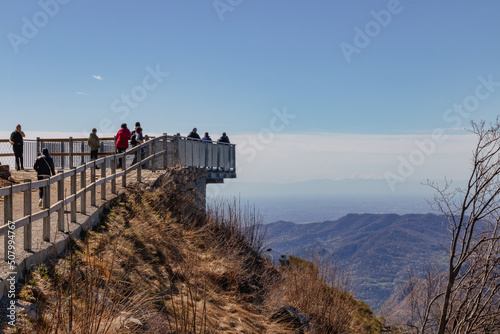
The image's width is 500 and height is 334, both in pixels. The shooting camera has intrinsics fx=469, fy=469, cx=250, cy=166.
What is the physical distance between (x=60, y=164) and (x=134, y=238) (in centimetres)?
1565

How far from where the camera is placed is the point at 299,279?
1234 cm

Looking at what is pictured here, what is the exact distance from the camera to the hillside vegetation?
233 inches

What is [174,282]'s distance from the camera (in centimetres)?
958

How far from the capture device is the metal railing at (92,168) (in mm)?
6809

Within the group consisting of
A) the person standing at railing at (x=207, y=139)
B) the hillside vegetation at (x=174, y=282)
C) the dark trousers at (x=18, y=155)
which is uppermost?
the person standing at railing at (x=207, y=139)

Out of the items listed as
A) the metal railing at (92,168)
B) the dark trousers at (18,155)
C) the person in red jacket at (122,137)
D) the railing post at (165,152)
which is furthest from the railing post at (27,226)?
the dark trousers at (18,155)

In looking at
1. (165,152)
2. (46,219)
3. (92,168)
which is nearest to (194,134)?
(165,152)

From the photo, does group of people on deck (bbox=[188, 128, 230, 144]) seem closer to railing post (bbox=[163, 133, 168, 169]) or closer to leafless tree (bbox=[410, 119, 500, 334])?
railing post (bbox=[163, 133, 168, 169])

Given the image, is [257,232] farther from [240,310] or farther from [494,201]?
[494,201]

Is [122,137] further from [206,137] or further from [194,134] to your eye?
[206,137]

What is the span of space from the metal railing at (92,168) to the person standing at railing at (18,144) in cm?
173

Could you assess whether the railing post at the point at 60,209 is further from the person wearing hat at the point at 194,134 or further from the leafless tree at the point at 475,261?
the person wearing hat at the point at 194,134

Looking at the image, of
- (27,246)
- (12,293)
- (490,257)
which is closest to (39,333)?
(12,293)

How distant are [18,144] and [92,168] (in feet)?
41.4
